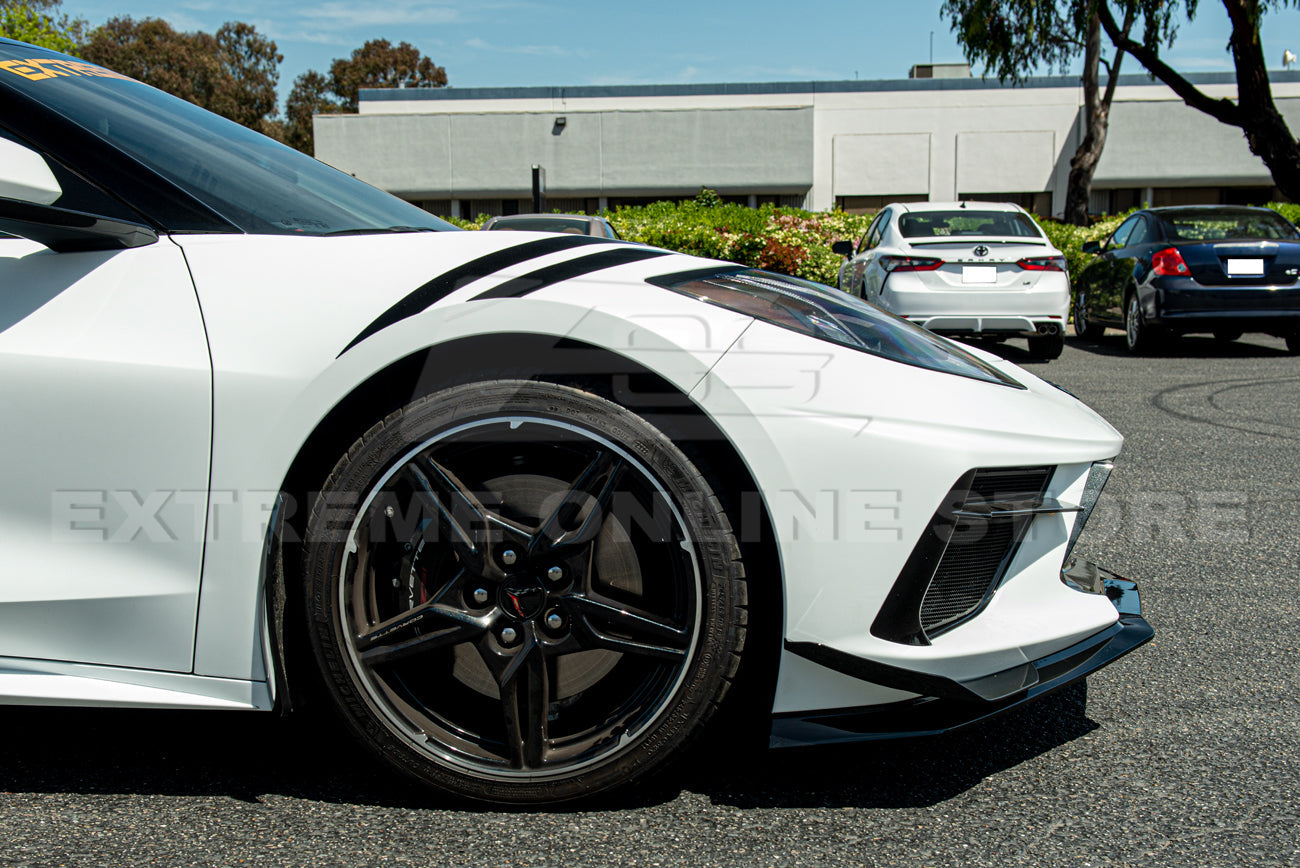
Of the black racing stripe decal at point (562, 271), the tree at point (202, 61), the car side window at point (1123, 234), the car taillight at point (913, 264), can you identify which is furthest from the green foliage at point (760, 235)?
the tree at point (202, 61)

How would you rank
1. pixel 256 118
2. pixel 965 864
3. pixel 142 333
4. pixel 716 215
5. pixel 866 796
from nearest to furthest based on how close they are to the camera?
pixel 965 864 < pixel 142 333 < pixel 866 796 < pixel 716 215 < pixel 256 118

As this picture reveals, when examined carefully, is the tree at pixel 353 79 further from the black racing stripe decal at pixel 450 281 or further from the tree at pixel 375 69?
the black racing stripe decal at pixel 450 281

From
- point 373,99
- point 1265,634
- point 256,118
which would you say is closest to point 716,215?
point 1265,634

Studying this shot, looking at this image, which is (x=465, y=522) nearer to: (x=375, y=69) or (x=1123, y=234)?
(x=1123, y=234)

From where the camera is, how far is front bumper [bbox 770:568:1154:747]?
172cm

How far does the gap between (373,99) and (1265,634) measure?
2011 inches

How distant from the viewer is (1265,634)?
8.91 ft

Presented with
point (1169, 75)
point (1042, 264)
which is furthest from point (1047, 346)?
point (1169, 75)

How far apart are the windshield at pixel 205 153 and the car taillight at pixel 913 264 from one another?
7282 millimetres

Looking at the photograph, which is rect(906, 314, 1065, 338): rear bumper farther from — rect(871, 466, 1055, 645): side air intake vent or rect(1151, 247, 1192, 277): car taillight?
rect(871, 466, 1055, 645): side air intake vent

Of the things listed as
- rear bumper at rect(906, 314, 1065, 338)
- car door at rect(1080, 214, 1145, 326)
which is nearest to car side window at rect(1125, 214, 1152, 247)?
car door at rect(1080, 214, 1145, 326)

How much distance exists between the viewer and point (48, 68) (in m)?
2.17

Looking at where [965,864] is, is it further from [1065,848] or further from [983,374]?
[983,374]

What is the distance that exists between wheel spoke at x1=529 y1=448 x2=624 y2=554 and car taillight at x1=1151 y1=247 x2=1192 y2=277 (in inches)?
376
